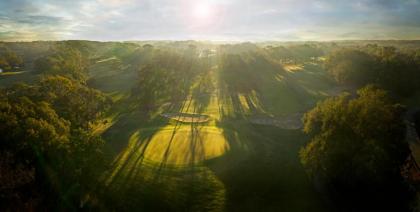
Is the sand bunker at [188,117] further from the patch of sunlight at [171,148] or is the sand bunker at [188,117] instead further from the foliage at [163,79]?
the patch of sunlight at [171,148]

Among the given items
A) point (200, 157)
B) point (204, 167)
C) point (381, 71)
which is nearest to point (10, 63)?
point (200, 157)

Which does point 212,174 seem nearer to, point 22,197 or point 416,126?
point 22,197

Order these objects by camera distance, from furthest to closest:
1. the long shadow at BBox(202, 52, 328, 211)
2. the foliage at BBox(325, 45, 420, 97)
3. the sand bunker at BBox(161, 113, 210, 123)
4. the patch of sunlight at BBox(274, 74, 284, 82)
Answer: the patch of sunlight at BBox(274, 74, 284, 82) < the foliage at BBox(325, 45, 420, 97) < the sand bunker at BBox(161, 113, 210, 123) < the long shadow at BBox(202, 52, 328, 211)

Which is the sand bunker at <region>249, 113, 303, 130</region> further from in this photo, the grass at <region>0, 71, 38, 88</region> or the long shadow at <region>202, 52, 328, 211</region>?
the grass at <region>0, 71, 38, 88</region>

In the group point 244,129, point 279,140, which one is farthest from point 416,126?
point 244,129

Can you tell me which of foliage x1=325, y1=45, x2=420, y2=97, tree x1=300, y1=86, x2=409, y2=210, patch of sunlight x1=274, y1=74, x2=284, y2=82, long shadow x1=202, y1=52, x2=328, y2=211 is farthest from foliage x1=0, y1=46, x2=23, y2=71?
tree x1=300, y1=86, x2=409, y2=210
